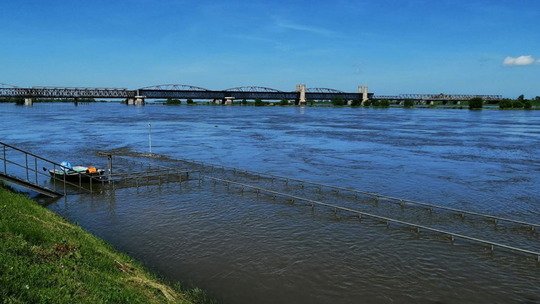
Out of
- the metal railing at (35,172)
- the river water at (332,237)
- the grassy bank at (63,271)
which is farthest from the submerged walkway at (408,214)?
the grassy bank at (63,271)

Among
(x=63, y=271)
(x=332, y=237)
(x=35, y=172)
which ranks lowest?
→ (x=332, y=237)

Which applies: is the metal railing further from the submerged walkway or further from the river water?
the submerged walkway

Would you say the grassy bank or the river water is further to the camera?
the river water

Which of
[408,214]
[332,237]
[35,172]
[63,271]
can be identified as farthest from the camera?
[35,172]

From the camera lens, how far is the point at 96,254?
10703 millimetres

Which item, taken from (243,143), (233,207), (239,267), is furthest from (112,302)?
(243,143)

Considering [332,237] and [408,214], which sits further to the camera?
[408,214]

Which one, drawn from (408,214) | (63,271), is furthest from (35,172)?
(408,214)

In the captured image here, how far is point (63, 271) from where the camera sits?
838cm

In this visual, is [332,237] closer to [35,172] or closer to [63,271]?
[63,271]

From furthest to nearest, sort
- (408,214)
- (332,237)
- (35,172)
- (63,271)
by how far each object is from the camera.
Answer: (35,172) < (408,214) < (332,237) < (63,271)

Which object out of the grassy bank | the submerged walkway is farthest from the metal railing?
the grassy bank

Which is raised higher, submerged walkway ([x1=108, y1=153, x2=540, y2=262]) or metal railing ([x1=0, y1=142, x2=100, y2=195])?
metal railing ([x1=0, y1=142, x2=100, y2=195])

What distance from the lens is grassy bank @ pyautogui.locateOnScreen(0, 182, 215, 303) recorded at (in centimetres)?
719
